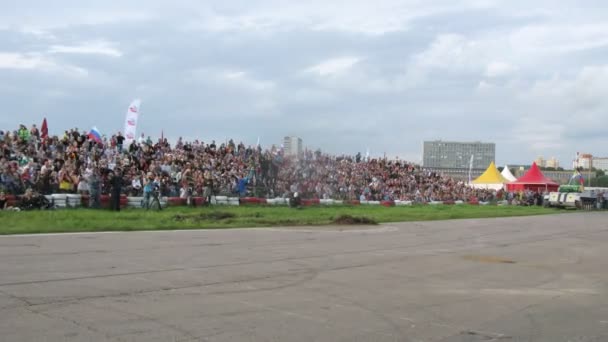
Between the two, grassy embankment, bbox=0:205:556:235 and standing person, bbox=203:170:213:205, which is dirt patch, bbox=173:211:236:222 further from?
standing person, bbox=203:170:213:205

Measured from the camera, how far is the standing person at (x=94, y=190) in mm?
25047

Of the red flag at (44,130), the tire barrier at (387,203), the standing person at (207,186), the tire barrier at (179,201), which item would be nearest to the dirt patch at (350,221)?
the standing person at (207,186)

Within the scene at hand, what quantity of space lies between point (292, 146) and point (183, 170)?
12.9m

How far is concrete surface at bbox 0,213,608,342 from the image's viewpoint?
7.21m

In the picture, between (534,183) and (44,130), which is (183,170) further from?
(534,183)

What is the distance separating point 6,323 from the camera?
22.4ft

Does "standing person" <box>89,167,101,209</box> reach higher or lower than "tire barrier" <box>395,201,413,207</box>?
higher

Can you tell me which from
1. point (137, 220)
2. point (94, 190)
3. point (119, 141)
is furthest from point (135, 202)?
point (119, 141)

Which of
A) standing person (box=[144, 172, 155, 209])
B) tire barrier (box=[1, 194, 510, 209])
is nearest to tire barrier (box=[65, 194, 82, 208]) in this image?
tire barrier (box=[1, 194, 510, 209])

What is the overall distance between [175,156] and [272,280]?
22.0m

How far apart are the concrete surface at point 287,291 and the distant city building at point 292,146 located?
2256cm

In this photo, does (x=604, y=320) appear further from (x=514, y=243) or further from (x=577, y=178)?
(x=577, y=178)

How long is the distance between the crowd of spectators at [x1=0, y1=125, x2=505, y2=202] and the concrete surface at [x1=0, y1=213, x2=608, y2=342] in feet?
27.1

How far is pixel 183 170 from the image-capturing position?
30.4 metres
